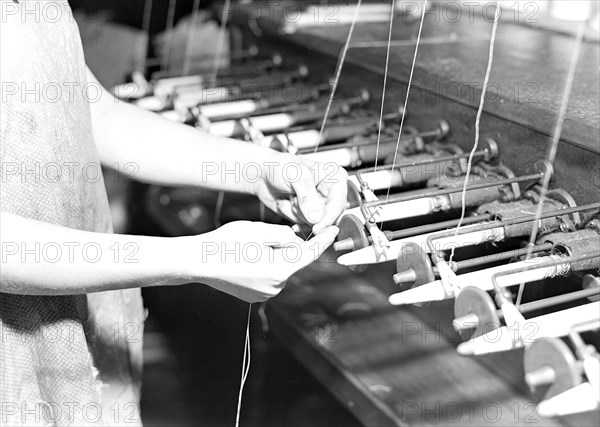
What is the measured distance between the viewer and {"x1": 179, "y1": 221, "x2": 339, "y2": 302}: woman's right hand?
0.84 metres

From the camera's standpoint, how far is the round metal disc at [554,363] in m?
0.66

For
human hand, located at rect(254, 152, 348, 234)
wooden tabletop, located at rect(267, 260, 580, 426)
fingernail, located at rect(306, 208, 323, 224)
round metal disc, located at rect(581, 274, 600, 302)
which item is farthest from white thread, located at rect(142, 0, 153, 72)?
round metal disc, located at rect(581, 274, 600, 302)

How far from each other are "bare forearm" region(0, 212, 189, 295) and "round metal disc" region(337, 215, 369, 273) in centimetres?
22

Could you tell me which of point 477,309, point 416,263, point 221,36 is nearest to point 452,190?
point 416,263

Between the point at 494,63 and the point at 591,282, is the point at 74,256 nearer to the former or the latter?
the point at 591,282

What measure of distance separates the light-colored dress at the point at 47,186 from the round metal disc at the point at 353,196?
376 millimetres

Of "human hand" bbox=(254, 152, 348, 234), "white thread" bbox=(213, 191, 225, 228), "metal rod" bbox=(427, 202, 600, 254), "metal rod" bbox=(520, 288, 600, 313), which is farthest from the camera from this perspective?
"white thread" bbox=(213, 191, 225, 228)

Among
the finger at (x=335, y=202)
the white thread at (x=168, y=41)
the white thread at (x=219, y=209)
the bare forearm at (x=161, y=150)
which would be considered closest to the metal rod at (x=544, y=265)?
the finger at (x=335, y=202)

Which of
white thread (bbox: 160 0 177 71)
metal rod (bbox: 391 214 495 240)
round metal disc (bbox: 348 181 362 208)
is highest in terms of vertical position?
white thread (bbox: 160 0 177 71)

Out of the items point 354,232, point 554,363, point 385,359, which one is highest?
point 354,232

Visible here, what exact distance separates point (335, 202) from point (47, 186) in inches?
14.9

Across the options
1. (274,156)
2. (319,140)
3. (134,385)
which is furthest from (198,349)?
(274,156)

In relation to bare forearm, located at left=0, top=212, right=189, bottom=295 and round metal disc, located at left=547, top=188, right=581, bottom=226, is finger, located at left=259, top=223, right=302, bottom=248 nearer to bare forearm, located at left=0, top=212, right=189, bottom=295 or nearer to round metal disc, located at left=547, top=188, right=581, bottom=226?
bare forearm, located at left=0, top=212, right=189, bottom=295

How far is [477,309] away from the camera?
0.77m
